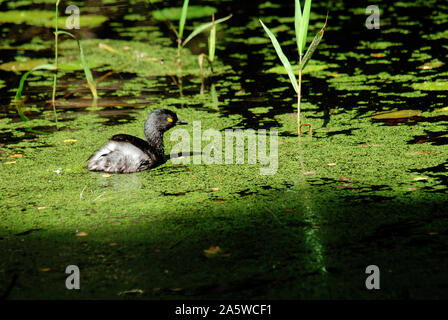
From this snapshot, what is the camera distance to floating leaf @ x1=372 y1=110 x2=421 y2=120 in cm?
434

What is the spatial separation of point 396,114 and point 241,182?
1.53 metres

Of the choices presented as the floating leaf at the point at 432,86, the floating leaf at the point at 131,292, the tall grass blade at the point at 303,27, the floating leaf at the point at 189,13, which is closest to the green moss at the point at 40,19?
the floating leaf at the point at 189,13

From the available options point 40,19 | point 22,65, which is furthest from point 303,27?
point 40,19

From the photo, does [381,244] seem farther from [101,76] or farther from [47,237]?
[101,76]

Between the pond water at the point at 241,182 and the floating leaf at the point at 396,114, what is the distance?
14 mm

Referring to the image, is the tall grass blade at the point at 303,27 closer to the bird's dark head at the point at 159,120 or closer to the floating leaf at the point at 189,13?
the bird's dark head at the point at 159,120

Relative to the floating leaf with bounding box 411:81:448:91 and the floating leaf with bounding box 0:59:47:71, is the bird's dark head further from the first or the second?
the floating leaf with bounding box 0:59:47:71

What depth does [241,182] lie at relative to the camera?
340cm

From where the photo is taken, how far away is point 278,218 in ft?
9.49

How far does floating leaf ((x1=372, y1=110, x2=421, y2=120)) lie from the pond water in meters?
0.01

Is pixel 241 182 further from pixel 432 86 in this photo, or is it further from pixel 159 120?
pixel 432 86

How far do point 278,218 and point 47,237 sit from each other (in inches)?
40.8
